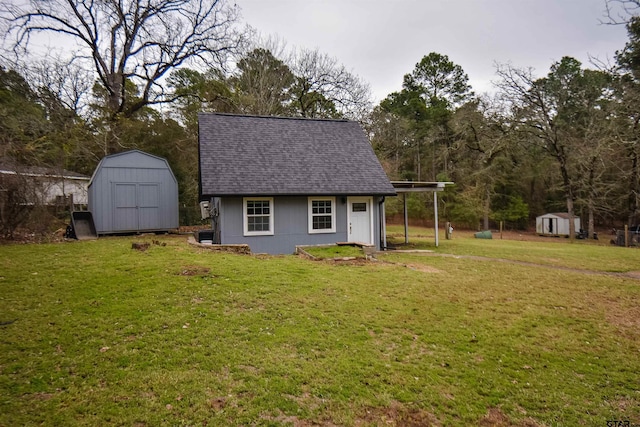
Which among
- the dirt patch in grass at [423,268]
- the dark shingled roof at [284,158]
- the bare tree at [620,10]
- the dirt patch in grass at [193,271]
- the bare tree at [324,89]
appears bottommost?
the dirt patch in grass at [423,268]

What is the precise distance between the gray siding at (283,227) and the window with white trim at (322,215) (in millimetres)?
161

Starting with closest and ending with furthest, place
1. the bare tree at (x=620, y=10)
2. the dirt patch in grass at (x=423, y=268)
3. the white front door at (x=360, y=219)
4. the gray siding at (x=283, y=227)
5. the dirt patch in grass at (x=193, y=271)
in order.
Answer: the dirt patch in grass at (x=193, y=271), the bare tree at (x=620, y=10), the dirt patch in grass at (x=423, y=268), the gray siding at (x=283, y=227), the white front door at (x=360, y=219)

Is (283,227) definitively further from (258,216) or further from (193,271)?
(193,271)

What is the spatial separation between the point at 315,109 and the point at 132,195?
17.9 meters

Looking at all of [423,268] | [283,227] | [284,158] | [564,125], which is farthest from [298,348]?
[564,125]

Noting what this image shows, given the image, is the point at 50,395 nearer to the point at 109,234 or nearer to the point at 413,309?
the point at 413,309

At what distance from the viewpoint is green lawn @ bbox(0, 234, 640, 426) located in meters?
3.46

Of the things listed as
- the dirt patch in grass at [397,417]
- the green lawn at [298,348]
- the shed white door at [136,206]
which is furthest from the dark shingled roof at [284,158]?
the dirt patch in grass at [397,417]

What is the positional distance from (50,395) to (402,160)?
120ft

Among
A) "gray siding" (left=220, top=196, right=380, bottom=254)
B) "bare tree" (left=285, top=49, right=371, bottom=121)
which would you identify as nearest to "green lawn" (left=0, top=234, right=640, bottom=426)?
"gray siding" (left=220, top=196, right=380, bottom=254)

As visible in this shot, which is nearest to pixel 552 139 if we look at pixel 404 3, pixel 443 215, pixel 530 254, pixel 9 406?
pixel 443 215

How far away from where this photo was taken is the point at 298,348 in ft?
15.3

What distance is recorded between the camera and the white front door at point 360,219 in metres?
14.0

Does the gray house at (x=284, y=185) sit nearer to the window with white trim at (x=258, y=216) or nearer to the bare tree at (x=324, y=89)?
the window with white trim at (x=258, y=216)
